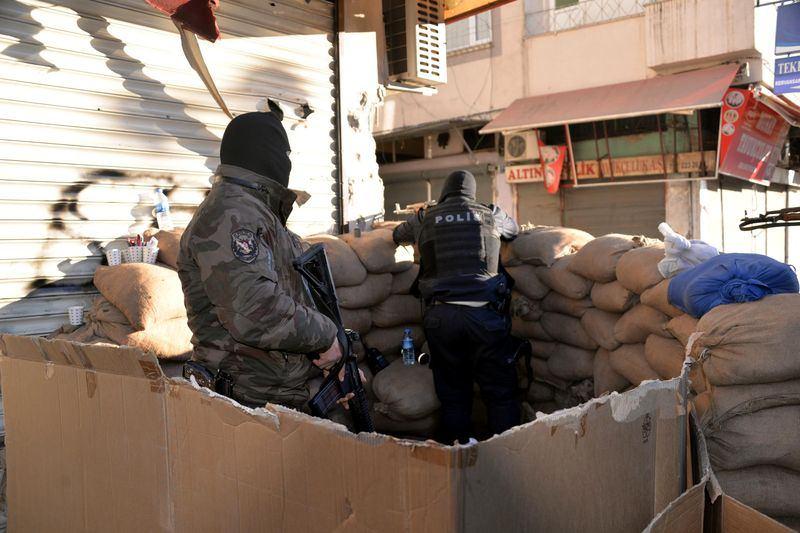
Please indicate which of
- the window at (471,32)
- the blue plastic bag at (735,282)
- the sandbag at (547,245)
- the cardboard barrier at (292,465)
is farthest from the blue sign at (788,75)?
the cardboard barrier at (292,465)

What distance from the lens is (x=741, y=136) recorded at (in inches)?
430

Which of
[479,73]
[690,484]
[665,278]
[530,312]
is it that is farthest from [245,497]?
[479,73]

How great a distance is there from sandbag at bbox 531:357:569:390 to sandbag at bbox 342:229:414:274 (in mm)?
1095

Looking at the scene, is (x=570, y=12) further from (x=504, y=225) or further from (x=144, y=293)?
(x=144, y=293)

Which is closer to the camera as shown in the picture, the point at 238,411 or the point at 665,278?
the point at 238,411

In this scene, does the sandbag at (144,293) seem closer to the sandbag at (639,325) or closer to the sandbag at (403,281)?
the sandbag at (403,281)

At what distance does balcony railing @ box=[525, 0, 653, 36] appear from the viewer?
1162 cm

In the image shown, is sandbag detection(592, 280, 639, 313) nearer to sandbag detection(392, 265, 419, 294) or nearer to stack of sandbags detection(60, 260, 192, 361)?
sandbag detection(392, 265, 419, 294)

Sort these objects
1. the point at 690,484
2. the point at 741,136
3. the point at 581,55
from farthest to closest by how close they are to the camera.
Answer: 1. the point at 581,55
2. the point at 741,136
3. the point at 690,484

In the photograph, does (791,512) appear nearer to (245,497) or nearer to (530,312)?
(245,497)

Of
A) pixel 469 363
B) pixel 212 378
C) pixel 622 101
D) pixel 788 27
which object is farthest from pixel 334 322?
pixel 622 101

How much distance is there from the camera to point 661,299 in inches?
125

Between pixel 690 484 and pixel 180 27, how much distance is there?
3.54 meters

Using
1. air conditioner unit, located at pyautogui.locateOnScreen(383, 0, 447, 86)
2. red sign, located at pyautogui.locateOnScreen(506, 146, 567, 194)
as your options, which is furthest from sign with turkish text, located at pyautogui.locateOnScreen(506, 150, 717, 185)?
air conditioner unit, located at pyautogui.locateOnScreen(383, 0, 447, 86)
